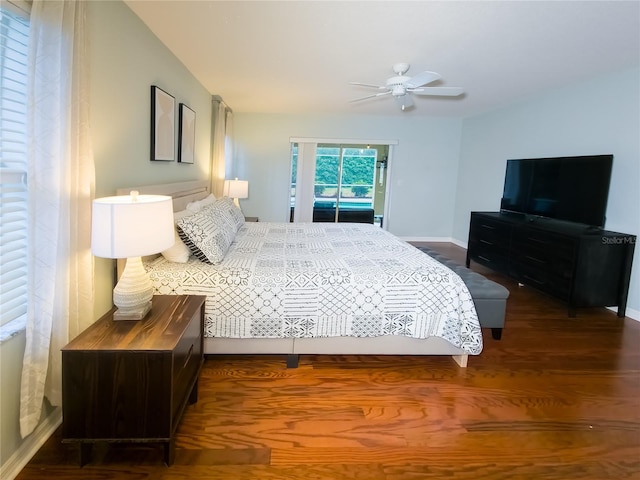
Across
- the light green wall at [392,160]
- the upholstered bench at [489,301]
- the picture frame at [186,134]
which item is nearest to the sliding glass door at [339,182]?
the light green wall at [392,160]

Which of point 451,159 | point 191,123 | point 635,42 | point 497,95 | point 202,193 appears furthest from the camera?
point 451,159

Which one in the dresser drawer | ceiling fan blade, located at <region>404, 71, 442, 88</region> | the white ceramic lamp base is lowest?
the dresser drawer

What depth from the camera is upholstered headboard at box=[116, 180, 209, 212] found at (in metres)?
2.61

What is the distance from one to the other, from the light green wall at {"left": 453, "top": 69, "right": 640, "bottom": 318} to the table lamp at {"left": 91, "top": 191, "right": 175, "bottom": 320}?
4159 mm

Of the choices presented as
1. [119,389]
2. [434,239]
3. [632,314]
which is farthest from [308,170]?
[119,389]

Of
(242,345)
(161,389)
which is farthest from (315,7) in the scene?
(161,389)

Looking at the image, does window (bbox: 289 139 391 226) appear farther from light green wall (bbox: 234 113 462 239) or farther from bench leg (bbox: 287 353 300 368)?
bench leg (bbox: 287 353 300 368)

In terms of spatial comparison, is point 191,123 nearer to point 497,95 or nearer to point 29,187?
point 29,187

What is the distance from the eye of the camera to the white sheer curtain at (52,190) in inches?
60.2

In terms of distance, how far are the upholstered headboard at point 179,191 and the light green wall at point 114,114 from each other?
11 cm

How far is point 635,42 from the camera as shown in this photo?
9.59 feet

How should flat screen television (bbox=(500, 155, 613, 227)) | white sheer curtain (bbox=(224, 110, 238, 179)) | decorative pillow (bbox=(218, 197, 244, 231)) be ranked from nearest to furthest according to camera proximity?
decorative pillow (bbox=(218, 197, 244, 231))
flat screen television (bbox=(500, 155, 613, 227))
white sheer curtain (bbox=(224, 110, 238, 179))

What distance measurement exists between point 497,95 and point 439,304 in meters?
3.62

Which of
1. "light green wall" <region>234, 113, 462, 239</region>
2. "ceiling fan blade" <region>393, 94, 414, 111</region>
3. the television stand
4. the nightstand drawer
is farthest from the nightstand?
"light green wall" <region>234, 113, 462, 239</region>
